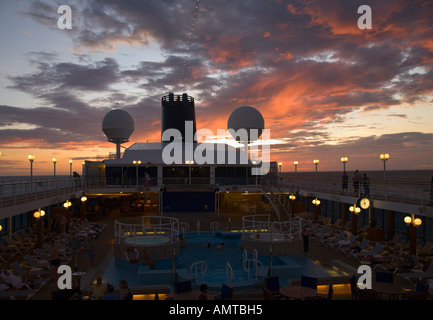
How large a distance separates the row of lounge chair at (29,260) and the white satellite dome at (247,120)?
1761 centimetres

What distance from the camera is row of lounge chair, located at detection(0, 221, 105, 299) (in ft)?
32.0

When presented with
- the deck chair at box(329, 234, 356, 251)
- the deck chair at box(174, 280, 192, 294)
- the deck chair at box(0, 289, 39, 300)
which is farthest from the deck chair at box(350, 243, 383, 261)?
the deck chair at box(0, 289, 39, 300)

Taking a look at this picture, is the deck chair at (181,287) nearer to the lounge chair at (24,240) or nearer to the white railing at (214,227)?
the lounge chair at (24,240)

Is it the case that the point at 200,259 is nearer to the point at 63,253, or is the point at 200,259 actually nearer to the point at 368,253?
the point at 63,253

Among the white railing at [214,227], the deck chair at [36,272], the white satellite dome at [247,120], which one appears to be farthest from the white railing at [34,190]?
the white satellite dome at [247,120]

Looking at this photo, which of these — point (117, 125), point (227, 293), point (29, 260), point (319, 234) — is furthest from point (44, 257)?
point (117, 125)

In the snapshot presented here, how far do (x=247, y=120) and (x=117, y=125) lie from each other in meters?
13.9

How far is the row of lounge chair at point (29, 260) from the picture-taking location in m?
9.76

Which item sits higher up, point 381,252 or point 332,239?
point 332,239

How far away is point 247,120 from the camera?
109 ft

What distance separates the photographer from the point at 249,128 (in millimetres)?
33188
